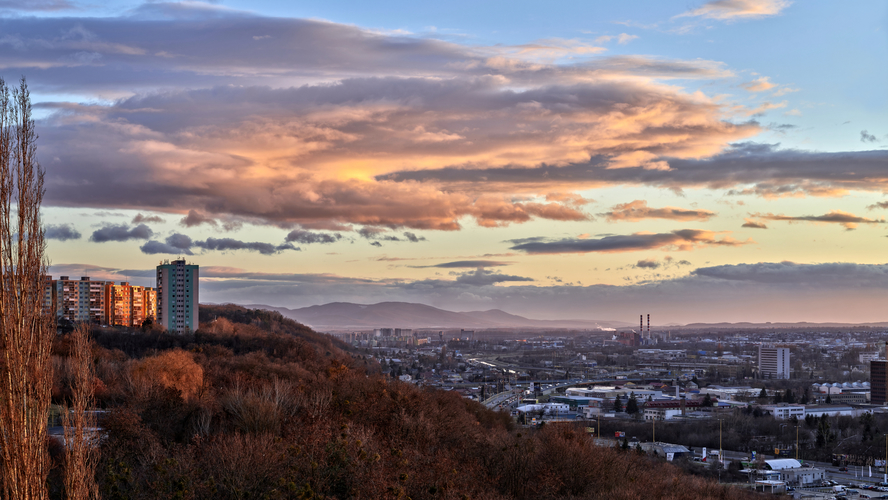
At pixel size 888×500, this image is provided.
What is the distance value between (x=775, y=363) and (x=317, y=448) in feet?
411

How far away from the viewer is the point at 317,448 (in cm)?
1584

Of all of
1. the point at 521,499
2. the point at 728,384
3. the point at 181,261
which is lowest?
the point at 728,384

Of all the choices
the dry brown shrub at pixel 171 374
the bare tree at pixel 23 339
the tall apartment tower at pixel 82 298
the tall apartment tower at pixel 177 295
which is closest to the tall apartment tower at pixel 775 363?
the tall apartment tower at pixel 177 295

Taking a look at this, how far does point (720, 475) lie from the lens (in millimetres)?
41219

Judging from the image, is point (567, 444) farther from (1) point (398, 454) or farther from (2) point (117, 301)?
(2) point (117, 301)

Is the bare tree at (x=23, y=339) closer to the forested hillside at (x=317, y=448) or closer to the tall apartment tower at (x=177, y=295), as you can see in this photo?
the forested hillside at (x=317, y=448)

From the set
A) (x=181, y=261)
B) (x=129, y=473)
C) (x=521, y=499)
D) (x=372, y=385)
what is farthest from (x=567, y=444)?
(x=181, y=261)

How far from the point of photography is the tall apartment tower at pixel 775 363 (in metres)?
120

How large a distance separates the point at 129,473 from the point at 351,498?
442cm

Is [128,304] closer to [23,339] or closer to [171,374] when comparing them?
[171,374]

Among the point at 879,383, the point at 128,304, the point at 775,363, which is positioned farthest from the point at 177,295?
the point at 775,363

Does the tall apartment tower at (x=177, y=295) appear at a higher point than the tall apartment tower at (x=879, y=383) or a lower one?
higher

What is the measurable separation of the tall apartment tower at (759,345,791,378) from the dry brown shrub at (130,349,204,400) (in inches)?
4222

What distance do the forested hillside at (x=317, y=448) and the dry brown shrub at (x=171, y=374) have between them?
89 millimetres
